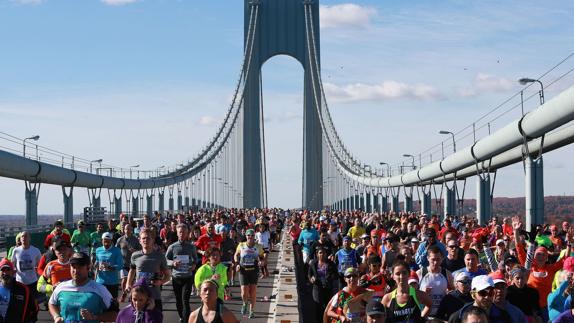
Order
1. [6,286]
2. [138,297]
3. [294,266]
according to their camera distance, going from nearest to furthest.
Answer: [138,297] < [6,286] < [294,266]

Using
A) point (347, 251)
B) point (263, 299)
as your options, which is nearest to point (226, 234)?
point (263, 299)

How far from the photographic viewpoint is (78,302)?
7.75m

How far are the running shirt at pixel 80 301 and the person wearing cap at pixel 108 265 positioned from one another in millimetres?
3946

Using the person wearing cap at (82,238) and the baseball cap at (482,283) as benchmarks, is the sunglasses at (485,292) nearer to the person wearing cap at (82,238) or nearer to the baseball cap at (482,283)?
the baseball cap at (482,283)

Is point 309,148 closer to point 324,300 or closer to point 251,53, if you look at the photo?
point 251,53

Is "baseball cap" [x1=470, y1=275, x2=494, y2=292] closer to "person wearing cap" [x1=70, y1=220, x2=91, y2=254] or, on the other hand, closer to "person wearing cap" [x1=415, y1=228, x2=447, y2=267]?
"person wearing cap" [x1=415, y1=228, x2=447, y2=267]

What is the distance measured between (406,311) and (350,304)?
0.63 metres

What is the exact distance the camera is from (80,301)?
7.75 metres

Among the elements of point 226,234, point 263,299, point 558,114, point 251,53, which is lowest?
point 263,299

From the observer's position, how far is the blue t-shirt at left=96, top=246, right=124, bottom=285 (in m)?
11.8

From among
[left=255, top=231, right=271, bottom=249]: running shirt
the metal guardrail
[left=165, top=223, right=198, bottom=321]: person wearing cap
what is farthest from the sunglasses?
the metal guardrail

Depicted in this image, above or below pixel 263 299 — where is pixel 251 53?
above

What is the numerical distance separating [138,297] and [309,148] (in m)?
103

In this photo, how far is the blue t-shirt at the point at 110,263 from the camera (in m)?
11.8
